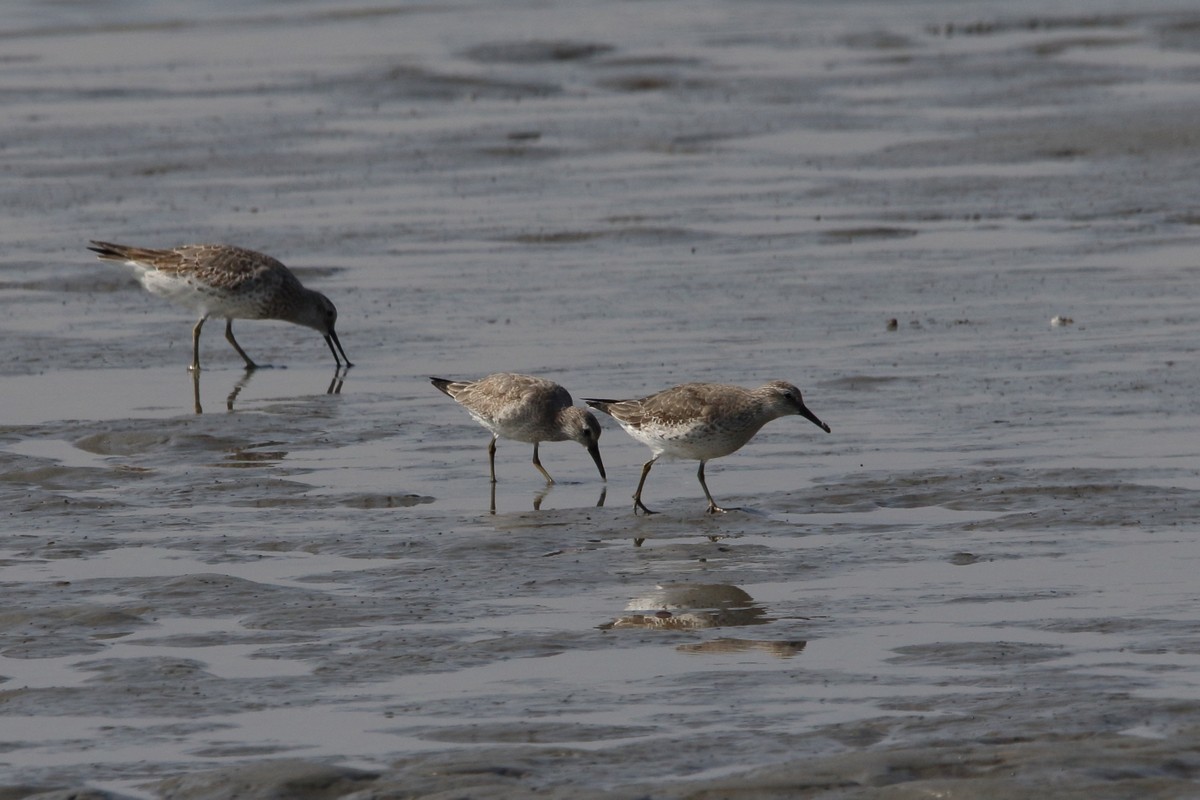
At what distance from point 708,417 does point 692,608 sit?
2226mm

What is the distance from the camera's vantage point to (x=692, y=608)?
33.7ft

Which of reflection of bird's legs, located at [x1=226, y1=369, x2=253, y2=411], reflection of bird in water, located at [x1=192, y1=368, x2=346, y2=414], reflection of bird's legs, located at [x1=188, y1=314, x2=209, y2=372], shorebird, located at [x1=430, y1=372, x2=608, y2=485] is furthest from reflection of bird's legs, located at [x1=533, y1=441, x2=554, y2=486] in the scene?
reflection of bird's legs, located at [x1=188, y1=314, x2=209, y2=372]

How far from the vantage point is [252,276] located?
17938mm

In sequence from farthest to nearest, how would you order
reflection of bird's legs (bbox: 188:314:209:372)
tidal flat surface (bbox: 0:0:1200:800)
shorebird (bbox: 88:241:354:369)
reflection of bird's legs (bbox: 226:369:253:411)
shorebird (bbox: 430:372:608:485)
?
1. shorebird (bbox: 88:241:354:369)
2. reflection of bird's legs (bbox: 188:314:209:372)
3. reflection of bird's legs (bbox: 226:369:253:411)
4. shorebird (bbox: 430:372:608:485)
5. tidal flat surface (bbox: 0:0:1200:800)

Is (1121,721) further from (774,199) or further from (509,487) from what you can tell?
(774,199)

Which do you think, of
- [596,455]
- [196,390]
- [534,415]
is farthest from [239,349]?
[596,455]

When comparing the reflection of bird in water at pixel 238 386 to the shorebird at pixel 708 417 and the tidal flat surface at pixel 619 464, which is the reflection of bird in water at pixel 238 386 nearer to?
the tidal flat surface at pixel 619 464

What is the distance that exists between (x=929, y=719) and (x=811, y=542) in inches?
132

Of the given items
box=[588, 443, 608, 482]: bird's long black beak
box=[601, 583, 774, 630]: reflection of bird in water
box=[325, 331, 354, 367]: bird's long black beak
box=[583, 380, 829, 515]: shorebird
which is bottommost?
box=[325, 331, 354, 367]: bird's long black beak

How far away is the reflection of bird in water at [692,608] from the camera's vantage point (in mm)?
9984

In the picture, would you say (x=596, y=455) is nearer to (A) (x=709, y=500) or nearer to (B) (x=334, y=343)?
(A) (x=709, y=500)

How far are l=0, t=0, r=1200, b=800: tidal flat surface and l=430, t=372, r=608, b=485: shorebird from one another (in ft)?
1.15

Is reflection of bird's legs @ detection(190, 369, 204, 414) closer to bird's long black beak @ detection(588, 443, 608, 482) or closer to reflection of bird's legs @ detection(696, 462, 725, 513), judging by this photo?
bird's long black beak @ detection(588, 443, 608, 482)

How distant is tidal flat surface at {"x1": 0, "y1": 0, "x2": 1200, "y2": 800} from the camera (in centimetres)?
828
